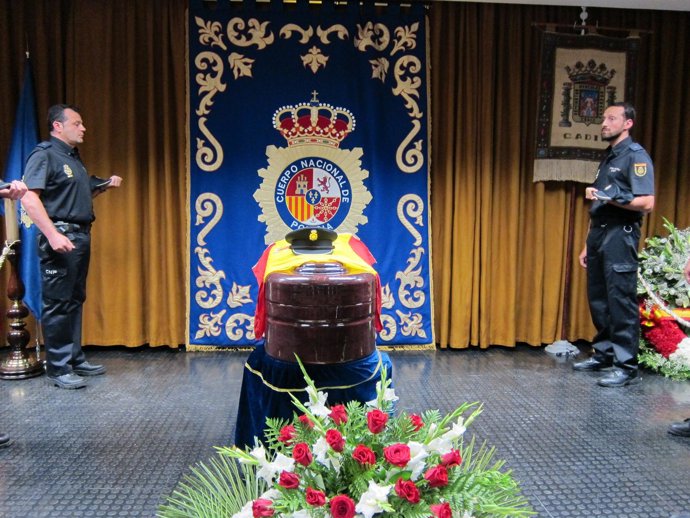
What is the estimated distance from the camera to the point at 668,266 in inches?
157

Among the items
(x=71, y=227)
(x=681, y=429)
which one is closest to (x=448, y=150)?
(x=681, y=429)

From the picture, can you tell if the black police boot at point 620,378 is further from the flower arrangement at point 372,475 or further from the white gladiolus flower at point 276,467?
the white gladiolus flower at point 276,467

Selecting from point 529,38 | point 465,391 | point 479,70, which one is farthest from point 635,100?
point 465,391

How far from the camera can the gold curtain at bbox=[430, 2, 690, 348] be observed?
13.3ft

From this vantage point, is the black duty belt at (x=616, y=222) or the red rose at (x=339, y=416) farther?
the black duty belt at (x=616, y=222)

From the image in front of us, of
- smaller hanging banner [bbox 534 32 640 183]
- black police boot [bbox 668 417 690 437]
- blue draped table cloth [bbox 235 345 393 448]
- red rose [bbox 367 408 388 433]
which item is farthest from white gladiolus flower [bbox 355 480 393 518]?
smaller hanging banner [bbox 534 32 640 183]

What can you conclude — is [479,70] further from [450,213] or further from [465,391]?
[465,391]

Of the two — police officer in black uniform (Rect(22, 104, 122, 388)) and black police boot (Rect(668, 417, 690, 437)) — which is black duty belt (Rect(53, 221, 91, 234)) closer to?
police officer in black uniform (Rect(22, 104, 122, 388))

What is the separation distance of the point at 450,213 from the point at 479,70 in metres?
1.03

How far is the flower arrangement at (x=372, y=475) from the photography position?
0.91 m

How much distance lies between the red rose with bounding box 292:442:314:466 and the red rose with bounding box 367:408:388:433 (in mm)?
116

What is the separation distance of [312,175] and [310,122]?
368mm

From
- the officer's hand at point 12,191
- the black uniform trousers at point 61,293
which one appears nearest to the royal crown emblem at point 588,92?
the black uniform trousers at point 61,293

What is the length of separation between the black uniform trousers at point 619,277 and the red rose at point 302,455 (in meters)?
2.95
